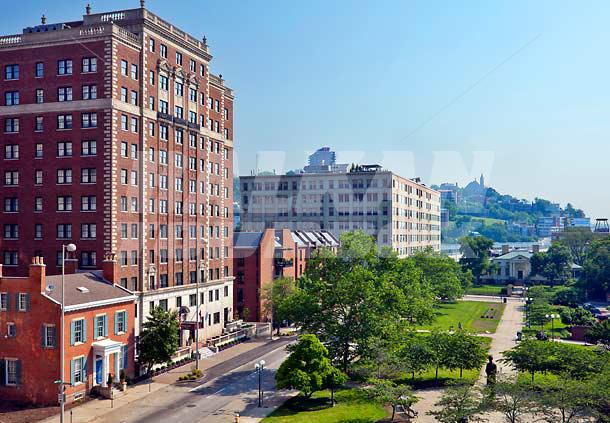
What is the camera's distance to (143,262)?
56.9 m

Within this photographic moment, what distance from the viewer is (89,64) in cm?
5400

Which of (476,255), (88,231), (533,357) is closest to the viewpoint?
(533,357)

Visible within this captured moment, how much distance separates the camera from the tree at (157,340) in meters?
51.0

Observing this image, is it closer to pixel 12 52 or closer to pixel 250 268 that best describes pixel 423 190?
pixel 250 268

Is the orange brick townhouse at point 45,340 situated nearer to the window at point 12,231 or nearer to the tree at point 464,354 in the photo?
the window at point 12,231

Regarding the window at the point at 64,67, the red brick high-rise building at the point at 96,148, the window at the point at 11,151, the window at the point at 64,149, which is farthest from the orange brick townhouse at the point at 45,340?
the window at the point at 64,67

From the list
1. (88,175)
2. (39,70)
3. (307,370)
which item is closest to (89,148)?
(88,175)

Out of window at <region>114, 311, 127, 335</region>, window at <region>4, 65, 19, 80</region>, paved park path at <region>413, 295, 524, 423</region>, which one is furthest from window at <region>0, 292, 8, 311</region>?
paved park path at <region>413, 295, 524, 423</region>

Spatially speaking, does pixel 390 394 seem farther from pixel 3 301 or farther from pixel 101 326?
pixel 3 301

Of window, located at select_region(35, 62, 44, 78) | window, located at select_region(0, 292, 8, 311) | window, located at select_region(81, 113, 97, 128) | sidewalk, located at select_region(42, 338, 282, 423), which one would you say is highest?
window, located at select_region(35, 62, 44, 78)

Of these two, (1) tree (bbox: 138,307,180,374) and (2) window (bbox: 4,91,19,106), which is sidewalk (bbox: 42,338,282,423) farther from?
(2) window (bbox: 4,91,19,106)

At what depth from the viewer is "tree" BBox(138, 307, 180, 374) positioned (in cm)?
5097

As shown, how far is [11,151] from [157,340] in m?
23.6

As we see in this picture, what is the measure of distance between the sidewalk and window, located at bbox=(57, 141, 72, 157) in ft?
73.1
